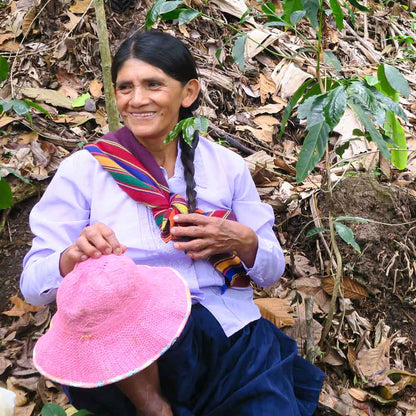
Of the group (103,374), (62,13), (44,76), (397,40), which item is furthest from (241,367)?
(397,40)

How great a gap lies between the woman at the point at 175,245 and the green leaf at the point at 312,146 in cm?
32

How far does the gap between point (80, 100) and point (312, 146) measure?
225 cm

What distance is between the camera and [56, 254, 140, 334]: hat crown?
1706mm

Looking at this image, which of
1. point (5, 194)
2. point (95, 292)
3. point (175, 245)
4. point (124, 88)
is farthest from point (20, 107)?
point (95, 292)

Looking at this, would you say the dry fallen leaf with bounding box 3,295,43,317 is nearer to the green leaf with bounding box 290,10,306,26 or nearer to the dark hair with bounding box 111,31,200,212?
the dark hair with bounding box 111,31,200,212

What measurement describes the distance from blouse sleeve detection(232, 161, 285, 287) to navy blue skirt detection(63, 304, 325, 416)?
23 cm

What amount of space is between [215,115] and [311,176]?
2.67ft

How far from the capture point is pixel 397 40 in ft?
17.6

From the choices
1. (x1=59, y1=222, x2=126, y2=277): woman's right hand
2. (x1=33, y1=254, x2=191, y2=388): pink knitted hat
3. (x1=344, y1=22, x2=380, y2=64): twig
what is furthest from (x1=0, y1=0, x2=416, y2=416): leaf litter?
(x1=59, y1=222, x2=126, y2=277): woman's right hand

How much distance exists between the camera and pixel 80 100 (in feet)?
12.4

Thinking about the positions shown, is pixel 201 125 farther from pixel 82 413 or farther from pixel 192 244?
pixel 82 413

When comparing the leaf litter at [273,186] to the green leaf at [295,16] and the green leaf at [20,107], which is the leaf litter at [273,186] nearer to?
the green leaf at [295,16]

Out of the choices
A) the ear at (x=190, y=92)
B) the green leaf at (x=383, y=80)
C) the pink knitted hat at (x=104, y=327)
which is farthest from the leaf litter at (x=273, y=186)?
the pink knitted hat at (x=104, y=327)

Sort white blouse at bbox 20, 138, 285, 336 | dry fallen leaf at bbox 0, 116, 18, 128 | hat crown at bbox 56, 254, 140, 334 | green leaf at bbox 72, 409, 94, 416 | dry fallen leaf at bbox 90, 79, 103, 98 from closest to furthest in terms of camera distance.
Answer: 1. hat crown at bbox 56, 254, 140, 334
2. green leaf at bbox 72, 409, 94, 416
3. white blouse at bbox 20, 138, 285, 336
4. dry fallen leaf at bbox 0, 116, 18, 128
5. dry fallen leaf at bbox 90, 79, 103, 98
